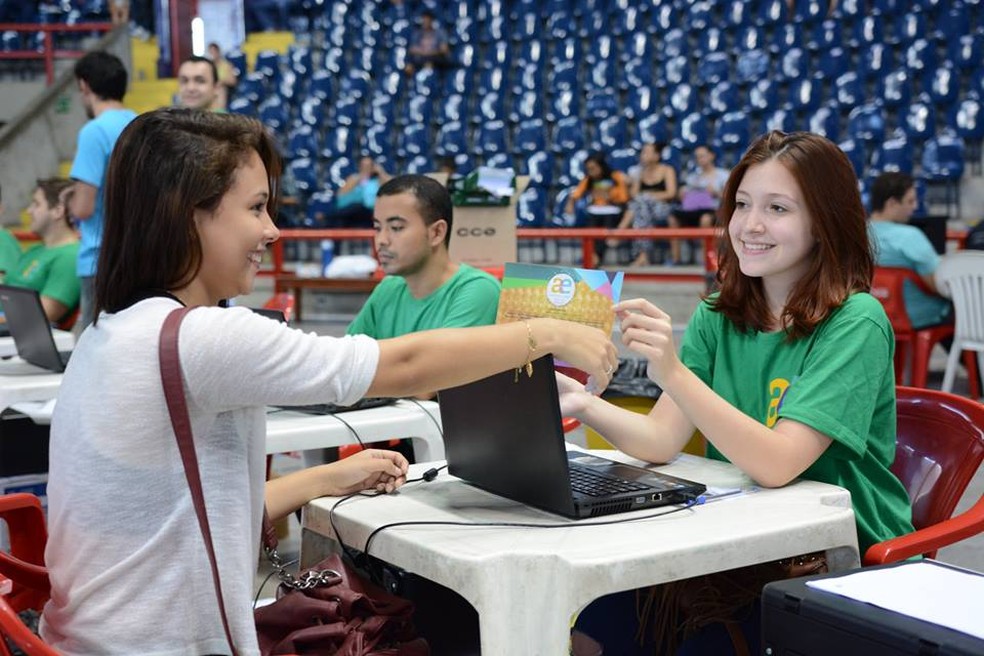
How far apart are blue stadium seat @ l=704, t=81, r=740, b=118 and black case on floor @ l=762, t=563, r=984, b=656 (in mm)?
10434

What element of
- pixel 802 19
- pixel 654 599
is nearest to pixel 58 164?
pixel 802 19

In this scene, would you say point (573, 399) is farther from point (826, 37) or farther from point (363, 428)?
point (826, 37)

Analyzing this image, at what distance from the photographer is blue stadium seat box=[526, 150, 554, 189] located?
38.0ft

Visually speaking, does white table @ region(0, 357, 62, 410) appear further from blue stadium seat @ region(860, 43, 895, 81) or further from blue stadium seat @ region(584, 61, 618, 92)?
blue stadium seat @ region(584, 61, 618, 92)

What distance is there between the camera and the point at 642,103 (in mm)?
11906

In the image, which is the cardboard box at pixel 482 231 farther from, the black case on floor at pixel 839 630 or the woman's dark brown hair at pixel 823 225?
the black case on floor at pixel 839 630

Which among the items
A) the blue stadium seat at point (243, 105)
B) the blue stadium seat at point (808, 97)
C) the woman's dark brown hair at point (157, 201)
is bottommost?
the woman's dark brown hair at point (157, 201)

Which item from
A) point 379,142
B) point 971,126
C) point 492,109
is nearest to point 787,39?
point 971,126

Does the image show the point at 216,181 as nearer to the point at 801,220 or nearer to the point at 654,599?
the point at 801,220

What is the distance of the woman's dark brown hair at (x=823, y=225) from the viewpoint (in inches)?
78.9

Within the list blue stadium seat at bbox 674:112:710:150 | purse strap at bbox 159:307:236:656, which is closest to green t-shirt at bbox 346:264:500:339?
purse strap at bbox 159:307:236:656

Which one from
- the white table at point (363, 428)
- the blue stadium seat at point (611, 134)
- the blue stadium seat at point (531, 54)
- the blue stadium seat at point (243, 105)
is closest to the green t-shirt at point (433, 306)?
the white table at point (363, 428)

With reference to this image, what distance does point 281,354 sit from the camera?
1.36 meters

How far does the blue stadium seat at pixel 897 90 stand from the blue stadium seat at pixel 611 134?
2430 millimetres
